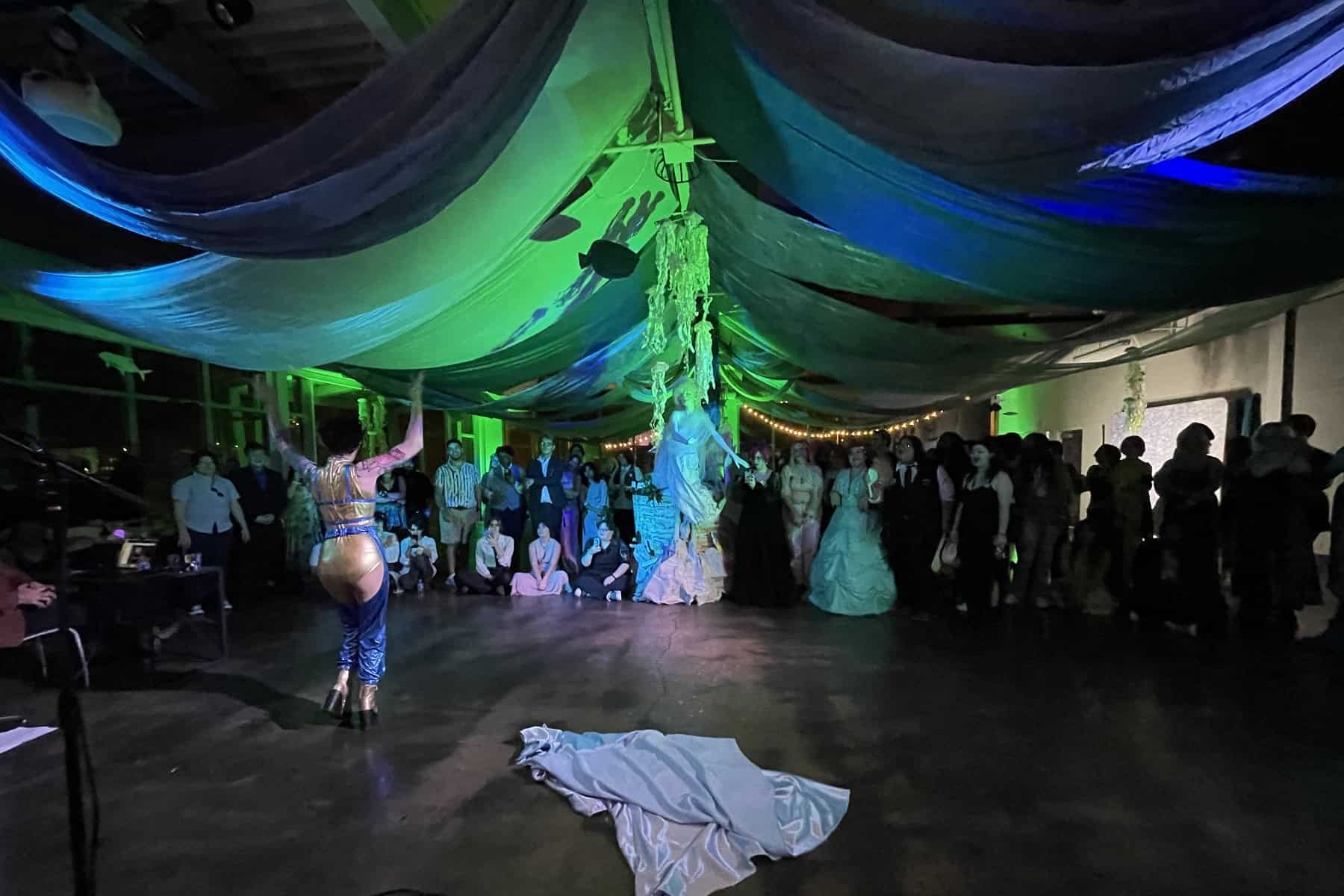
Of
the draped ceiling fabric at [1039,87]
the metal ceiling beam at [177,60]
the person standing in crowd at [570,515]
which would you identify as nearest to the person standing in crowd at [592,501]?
the person standing in crowd at [570,515]

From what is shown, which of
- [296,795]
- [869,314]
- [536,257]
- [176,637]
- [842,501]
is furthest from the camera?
[842,501]

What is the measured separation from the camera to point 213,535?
207 inches

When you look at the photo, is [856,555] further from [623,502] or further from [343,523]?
[343,523]

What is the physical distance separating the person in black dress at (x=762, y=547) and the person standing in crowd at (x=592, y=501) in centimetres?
147

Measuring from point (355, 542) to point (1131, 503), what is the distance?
5260 millimetres

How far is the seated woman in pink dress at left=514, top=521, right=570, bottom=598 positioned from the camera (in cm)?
605

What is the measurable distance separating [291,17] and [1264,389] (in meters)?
7.40

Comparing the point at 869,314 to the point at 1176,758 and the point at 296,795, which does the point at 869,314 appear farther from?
the point at 296,795

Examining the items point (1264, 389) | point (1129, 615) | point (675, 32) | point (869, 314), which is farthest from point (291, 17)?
point (1264, 389)

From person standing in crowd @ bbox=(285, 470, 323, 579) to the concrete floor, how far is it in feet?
7.28

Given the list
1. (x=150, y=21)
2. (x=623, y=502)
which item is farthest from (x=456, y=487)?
(x=150, y=21)

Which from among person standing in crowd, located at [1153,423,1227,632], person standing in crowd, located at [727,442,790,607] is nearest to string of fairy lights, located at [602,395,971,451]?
person standing in crowd, located at [727,442,790,607]

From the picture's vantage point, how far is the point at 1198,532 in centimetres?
435

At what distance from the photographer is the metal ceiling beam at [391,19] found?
2848 mm
